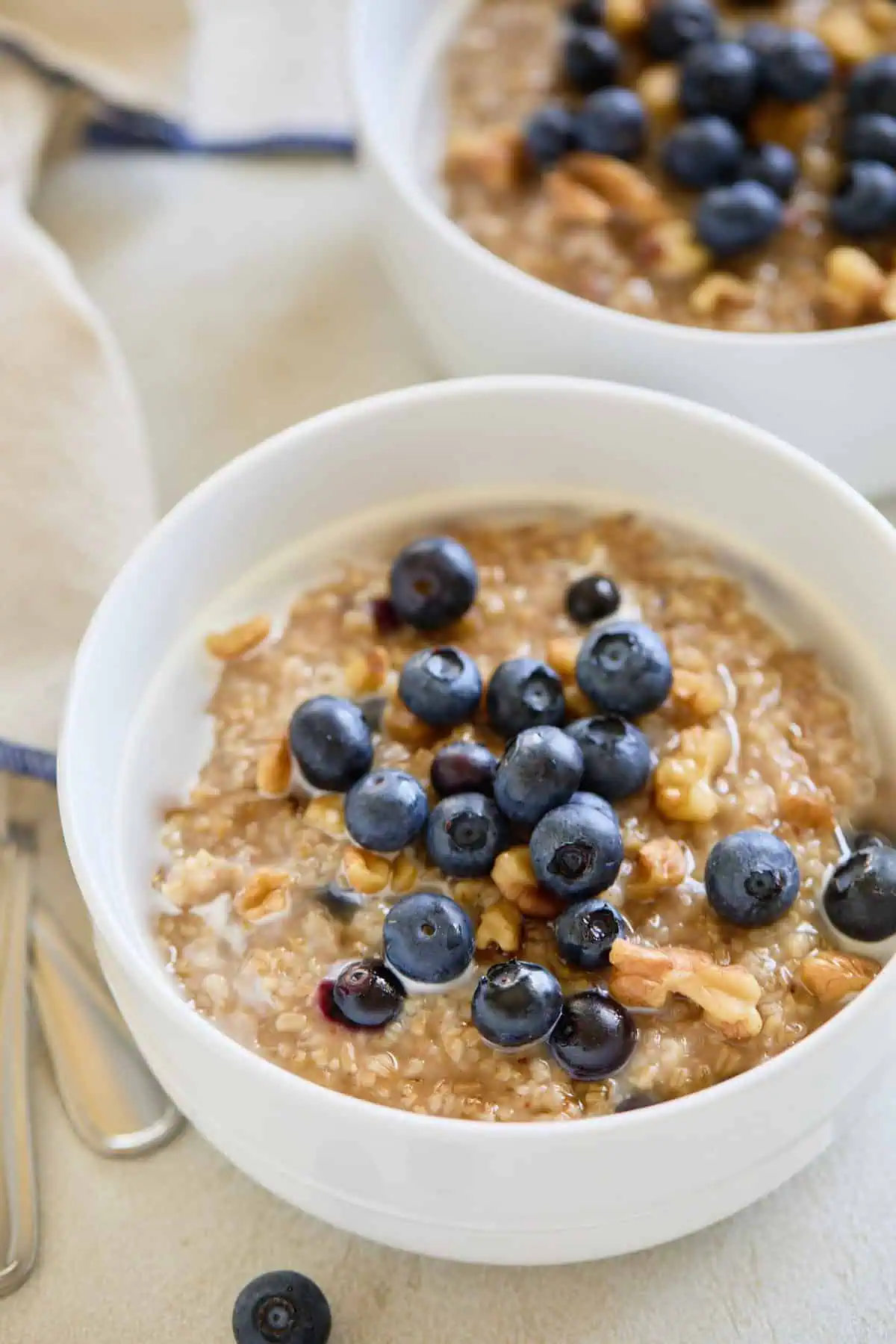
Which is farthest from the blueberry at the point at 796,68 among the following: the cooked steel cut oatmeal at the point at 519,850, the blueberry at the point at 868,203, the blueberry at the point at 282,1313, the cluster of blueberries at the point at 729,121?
the blueberry at the point at 282,1313

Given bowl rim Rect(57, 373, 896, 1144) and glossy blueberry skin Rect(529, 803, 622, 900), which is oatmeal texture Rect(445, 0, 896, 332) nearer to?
bowl rim Rect(57, 373, 896, 1144)

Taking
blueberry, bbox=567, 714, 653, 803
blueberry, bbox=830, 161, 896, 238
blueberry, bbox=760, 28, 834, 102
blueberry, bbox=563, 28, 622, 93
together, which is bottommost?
blueberry, bbox=567, 714, 653, 803

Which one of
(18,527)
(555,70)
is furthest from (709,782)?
(555,70)

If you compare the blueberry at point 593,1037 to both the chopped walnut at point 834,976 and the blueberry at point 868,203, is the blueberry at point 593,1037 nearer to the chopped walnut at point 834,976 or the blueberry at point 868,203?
the chopped walnut at point 834,976

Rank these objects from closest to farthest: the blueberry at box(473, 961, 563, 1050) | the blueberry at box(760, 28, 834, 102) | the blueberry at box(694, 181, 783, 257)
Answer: the blueberry at box(473, 961, 563, 1050)
the blueberry at box(694, 181, 783, 257)
the blueberry at box(760, 28, 834, 102)

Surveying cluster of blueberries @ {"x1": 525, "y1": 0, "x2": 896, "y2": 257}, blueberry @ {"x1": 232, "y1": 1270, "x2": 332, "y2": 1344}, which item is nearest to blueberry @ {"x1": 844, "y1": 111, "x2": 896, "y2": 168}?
cluster of blueberries @ {"x1": 525, "y1": 0, "x2": 896, "y2": 257}

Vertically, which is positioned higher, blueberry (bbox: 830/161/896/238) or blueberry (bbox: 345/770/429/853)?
blueberry (bbox: 830/161/896/238)

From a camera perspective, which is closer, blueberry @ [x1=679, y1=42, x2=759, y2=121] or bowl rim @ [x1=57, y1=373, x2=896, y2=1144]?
bowl rim @ [x1=57, y1=373, x2=896, y2=1144]
